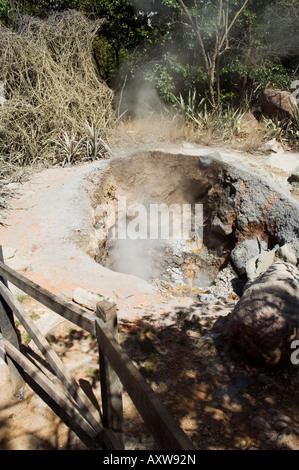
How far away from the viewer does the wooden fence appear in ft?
4.14

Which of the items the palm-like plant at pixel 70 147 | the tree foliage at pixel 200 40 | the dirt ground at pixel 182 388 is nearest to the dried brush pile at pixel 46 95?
the palm-like plant at pixel 70 147

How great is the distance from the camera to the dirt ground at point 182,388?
2.29m

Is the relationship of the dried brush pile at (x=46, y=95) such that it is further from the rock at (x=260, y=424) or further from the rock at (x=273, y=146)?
the rock at (x=260, y=424)

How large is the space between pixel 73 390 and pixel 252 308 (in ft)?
5.82

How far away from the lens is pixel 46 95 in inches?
335

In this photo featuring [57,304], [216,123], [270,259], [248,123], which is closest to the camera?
[57,304]

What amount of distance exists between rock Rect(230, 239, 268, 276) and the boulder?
499 centimetres

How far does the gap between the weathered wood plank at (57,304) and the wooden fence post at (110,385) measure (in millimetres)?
109

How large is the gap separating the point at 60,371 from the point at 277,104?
1026 cm

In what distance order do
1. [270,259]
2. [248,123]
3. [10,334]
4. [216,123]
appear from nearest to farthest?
[10,334] → [270,259] → [216,123] → [248,123]

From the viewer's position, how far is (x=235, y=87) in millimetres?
11414

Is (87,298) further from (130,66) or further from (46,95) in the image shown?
(130,66)

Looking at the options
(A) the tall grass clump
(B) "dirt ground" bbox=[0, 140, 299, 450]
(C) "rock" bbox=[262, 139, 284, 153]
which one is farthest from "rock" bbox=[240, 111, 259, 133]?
(B) "dirt ground" bbox=[0, 140, 299, 450]

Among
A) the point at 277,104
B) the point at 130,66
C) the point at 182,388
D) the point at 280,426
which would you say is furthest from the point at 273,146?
the point at 280,426
